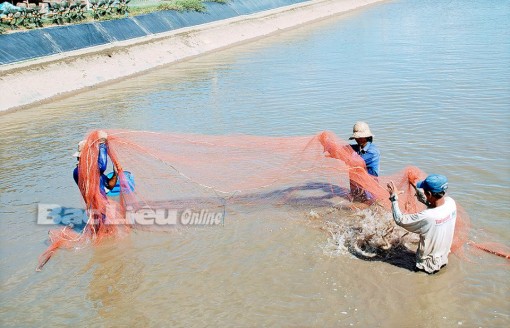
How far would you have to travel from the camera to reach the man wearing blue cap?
4566 mm

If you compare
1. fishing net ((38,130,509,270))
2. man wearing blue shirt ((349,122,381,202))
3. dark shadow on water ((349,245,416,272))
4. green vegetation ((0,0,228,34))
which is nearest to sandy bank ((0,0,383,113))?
green vegetation ((0,0,228,34))

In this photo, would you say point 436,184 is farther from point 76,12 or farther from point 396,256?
point 76,12

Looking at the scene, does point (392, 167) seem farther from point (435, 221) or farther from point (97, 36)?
point (97, 36)

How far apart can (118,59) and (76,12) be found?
4.62 meters

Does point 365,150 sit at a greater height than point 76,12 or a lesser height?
lesser

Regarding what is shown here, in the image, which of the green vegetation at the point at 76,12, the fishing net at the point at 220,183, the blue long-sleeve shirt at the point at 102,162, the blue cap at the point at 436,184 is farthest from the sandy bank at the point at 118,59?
the blue cap at the point at 436,184

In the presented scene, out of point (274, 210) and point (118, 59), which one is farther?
point (118, 59)

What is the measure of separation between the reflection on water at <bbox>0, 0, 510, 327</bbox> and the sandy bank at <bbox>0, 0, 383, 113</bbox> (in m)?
0.77

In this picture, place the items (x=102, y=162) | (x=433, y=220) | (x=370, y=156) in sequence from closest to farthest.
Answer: (x=433, y=220) → (x=102, y=162) → (x=370, y=156)

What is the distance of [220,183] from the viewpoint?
6562 mm

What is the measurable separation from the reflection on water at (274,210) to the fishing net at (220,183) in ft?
0.69

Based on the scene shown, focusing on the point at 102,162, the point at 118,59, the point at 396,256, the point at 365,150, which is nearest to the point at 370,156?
the point at 365,150

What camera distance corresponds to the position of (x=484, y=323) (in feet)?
14.5

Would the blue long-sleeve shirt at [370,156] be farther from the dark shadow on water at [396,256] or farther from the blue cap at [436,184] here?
the blue cap at [436,184]
